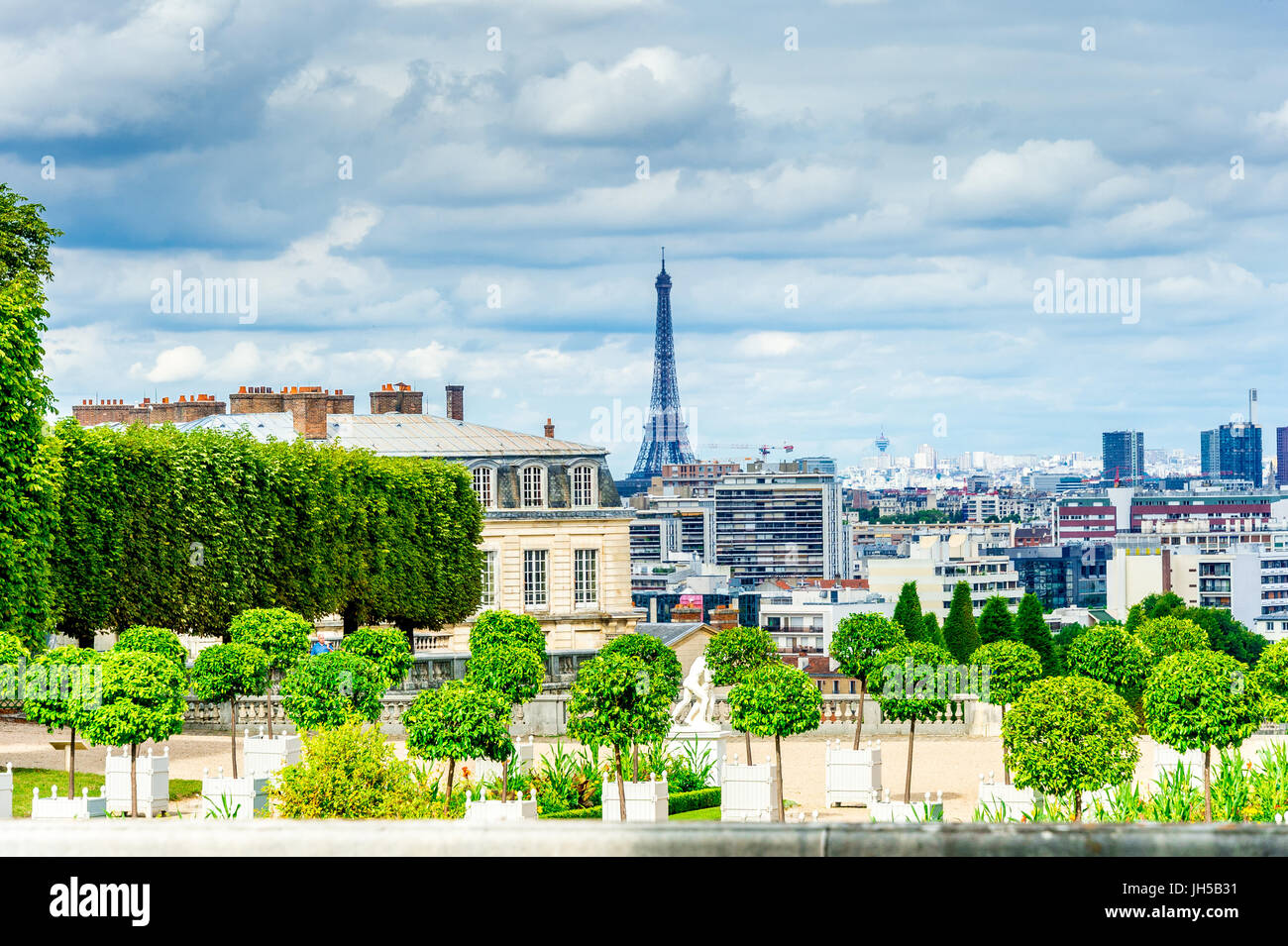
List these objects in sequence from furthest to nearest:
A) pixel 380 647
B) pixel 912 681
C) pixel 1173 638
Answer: pixel 1173 638
pixel 380 647
pixel 912 681

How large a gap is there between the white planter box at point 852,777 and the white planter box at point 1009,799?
2218 mm

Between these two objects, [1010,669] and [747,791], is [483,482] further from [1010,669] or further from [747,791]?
[747,791]

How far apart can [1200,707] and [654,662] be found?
356 inches

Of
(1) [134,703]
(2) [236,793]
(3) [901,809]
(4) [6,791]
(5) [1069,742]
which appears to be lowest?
(3) [901,809]

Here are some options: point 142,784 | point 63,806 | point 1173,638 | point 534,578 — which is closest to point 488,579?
point 534,578

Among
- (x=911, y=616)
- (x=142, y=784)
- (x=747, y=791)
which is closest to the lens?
(x=747, y=791)

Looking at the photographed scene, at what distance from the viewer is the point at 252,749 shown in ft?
89.1

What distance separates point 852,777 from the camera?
2658 cm

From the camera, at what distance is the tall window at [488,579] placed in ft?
198

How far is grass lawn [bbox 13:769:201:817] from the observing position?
81.9ft

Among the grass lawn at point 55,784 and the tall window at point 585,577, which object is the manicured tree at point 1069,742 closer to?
the grass lawn at point 55,784

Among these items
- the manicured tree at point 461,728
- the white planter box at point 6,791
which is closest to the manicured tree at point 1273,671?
the manicured tree at point 461,728
